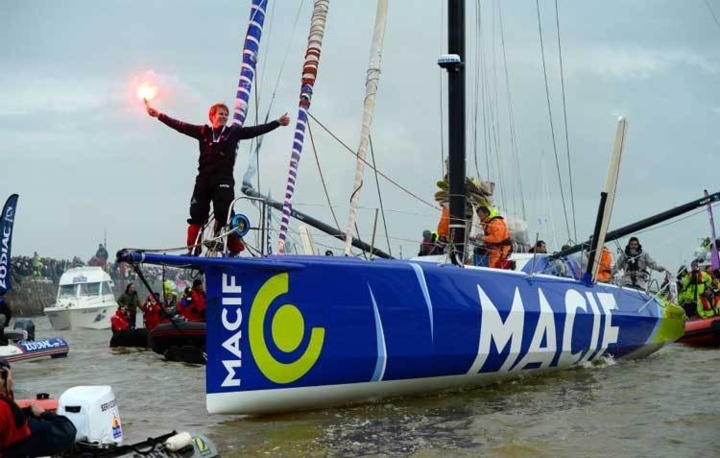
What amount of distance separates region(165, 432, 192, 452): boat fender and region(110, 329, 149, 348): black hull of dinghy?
13.1m

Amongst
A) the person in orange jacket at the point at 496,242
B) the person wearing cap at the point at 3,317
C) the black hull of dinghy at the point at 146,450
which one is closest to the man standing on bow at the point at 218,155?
the black hull of dinghy at the point at 146,450

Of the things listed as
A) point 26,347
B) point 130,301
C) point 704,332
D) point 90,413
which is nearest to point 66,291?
point 130,301

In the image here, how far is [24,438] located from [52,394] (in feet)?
19.8

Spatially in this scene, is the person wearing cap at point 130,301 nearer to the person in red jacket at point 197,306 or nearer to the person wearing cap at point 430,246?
the person in red jacket at point 197,306

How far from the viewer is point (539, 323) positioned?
9.53 meters

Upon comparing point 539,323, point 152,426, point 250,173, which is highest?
point 250,173

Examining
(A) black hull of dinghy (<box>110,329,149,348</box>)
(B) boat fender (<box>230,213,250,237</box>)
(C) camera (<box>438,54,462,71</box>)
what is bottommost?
(A) black hull of dinghy (<box>110,329,149,348</box>)

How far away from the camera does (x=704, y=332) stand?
51.0 ft

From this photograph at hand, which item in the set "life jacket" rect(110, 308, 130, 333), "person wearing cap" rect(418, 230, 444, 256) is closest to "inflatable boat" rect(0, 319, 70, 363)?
"life jacket" rect(110, 308, 130, 333)

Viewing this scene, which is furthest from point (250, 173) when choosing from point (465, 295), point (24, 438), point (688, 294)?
point (688, 294)

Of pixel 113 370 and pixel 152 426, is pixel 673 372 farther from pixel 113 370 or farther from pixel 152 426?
pixel 113 370

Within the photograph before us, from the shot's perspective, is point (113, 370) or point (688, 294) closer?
point (113, 370)

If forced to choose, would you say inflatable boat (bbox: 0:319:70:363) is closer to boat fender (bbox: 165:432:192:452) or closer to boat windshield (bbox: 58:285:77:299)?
boat fender (bbox: 165:432:192:452)

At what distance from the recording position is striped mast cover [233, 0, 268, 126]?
298 inches
